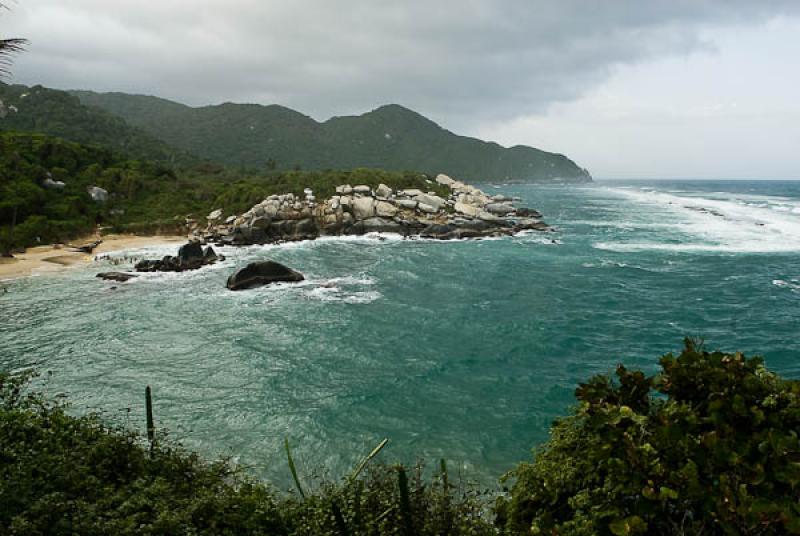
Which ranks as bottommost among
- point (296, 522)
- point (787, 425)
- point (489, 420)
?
point (489, 420)

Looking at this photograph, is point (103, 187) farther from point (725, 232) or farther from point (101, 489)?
point (725, 232)

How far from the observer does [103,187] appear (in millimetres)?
69375

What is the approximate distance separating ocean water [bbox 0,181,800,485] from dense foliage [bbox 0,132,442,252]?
12431 mm

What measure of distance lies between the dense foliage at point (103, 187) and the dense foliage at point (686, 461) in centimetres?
5731

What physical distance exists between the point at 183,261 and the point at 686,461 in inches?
1853

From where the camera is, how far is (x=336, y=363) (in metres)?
24.3

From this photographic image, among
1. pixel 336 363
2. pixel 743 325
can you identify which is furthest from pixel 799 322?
pixel 336 363

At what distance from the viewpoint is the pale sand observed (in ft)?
137

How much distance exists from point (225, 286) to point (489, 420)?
91.4 ft

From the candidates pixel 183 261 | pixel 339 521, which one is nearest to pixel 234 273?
pixel 183 261

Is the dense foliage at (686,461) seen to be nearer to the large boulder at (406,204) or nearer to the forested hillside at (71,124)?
the large boulder at (406,204)

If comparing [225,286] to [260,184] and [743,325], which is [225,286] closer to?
[743,325]

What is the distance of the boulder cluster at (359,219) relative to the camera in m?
61.9

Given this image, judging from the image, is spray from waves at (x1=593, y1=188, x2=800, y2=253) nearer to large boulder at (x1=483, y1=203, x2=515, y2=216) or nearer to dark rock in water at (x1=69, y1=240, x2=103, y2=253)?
large boulder at (x1=483, y1=203, x2=515, y2=216)
